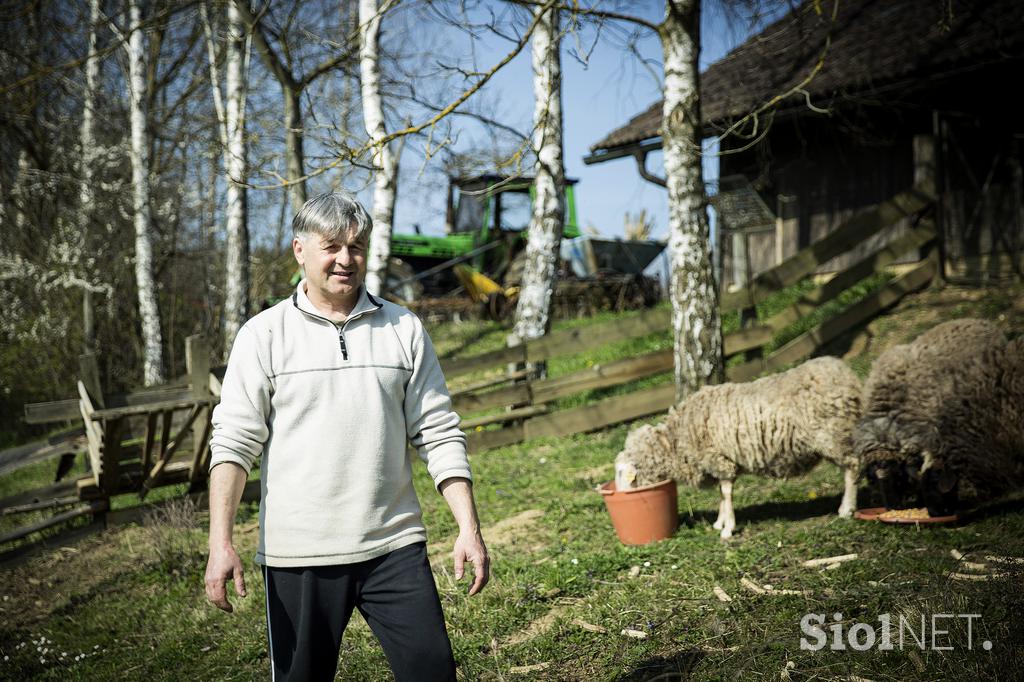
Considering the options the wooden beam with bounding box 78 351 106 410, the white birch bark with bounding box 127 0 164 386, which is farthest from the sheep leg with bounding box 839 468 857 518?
the white birch bark with bounding box 127 0 164 386

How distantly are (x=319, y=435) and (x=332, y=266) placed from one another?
523 mm

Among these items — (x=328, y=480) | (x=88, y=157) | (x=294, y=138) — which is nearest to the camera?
(x=328, y=480)

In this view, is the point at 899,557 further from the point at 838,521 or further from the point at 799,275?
the point at 799,275

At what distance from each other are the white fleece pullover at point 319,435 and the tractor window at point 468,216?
15.8 meters

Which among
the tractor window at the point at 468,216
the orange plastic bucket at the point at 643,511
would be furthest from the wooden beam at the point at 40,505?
the tractor window at the point at 468,216

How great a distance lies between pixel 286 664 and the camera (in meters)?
2.31

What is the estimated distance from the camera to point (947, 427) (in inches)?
176

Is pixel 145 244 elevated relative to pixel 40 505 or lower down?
elevated

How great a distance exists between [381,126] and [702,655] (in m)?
7.28

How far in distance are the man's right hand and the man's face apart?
2.64 feet

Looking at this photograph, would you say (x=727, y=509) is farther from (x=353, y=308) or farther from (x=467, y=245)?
(x=467, y=245)

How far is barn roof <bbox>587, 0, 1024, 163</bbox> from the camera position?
9.56 meters

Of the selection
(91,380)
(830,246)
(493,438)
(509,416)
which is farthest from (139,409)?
(830,246)

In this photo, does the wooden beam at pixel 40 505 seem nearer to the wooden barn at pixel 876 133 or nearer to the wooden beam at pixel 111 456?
the wooden beam at pixel 111 456
